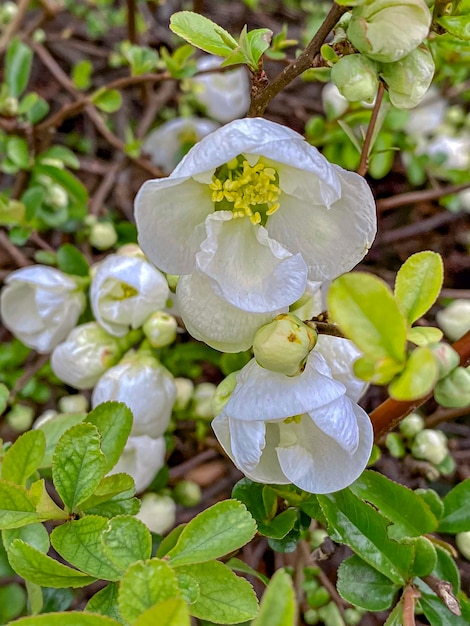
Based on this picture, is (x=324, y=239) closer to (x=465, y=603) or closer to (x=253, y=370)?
(x=253, y=370)

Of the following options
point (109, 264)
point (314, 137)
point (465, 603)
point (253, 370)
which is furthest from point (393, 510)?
point (314, 137)

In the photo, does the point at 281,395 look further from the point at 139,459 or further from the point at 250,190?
the point at 139,459

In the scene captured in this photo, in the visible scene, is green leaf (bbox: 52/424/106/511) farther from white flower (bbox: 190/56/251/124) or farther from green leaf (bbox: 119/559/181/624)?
white flower (bbox: 190/56/251/124)

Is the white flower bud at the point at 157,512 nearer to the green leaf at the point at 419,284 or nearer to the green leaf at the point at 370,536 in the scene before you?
the green leaf at the point at 370,536

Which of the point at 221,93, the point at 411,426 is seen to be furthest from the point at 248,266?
the point at 221,93

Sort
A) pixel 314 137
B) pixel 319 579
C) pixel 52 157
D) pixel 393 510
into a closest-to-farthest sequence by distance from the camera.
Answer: pixel 393 510
pixel 319 579
pixel 52 157
pixel 314 137
